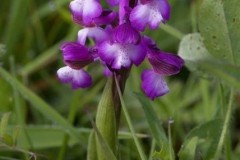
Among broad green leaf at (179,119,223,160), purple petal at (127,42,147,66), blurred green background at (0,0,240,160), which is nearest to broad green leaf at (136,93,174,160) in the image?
broad green leaf at (179,119,223,160)

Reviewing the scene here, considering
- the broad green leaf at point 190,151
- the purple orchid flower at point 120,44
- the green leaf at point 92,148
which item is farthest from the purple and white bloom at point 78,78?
the broad green leaf at point 190,151

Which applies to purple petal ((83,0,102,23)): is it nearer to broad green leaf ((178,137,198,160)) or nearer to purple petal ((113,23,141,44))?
purple petal ((113,23,141,44))

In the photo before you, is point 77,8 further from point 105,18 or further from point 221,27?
point 221,27

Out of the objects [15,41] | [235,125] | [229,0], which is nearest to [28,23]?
[15,41]

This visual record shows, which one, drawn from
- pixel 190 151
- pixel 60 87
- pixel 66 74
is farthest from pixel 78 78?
pixel 60 87

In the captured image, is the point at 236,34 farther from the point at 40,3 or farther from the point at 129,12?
the point at 40,3
